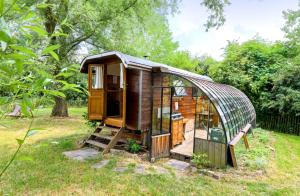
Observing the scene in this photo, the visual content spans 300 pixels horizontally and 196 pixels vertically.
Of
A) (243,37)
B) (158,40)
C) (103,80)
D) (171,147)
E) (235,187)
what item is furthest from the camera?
(158,40)

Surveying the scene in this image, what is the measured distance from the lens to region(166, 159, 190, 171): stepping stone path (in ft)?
19.1

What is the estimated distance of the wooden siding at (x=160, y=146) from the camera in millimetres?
6371

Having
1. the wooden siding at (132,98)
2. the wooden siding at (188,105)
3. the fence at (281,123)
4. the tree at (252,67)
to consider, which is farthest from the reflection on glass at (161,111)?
the fence at (281,123)

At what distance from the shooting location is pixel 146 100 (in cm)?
714

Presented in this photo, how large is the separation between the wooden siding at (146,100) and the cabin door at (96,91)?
5.28ft

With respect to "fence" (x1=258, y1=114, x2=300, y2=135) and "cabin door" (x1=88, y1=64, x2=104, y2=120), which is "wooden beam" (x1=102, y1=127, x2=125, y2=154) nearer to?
"cabin door" (x1=88, y1=64, x2=104, y2=120)

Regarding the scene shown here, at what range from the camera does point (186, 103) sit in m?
11.2

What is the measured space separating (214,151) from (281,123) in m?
8.70

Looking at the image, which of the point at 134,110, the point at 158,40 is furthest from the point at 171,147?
the point at 158,40

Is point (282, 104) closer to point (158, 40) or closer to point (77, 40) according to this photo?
point (77, 40)

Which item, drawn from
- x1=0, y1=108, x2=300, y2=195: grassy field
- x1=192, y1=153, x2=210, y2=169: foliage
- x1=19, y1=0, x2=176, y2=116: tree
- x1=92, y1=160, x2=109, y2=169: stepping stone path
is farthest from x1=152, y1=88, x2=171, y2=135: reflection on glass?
x1=19, y1=0, x2=176, y2=116: tree

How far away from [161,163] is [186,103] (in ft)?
18.2

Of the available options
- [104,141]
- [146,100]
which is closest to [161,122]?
[146,100]

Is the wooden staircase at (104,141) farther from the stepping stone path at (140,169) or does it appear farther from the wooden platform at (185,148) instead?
the wooden platform at (185,148)
